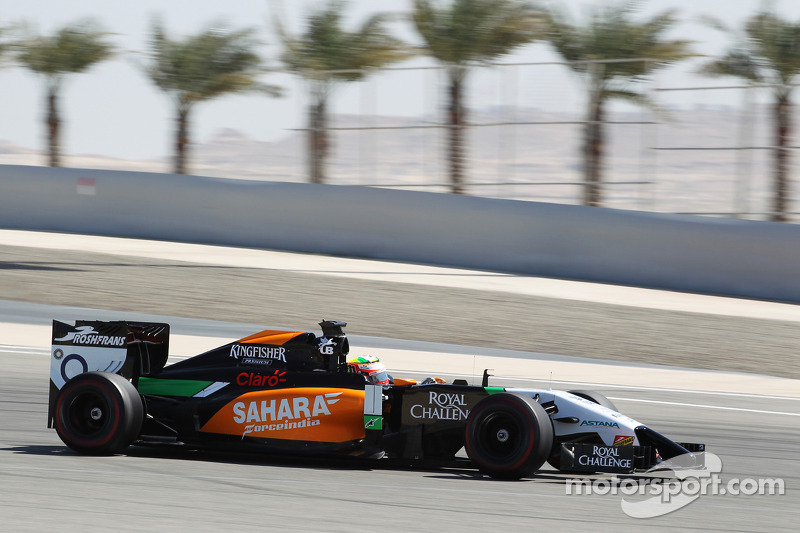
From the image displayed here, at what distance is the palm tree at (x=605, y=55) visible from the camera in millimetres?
18625

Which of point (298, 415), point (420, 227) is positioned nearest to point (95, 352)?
point (298, 415)

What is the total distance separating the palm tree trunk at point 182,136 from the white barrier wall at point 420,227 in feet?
18.3

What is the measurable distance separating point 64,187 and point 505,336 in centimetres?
1153

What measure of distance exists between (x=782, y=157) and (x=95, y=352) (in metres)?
14.6

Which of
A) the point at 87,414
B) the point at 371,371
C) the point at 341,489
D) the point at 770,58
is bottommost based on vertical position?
the point at 341,489

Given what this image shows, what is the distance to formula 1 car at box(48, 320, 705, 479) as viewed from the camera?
6223 millimetres

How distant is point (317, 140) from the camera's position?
21547 millimetres

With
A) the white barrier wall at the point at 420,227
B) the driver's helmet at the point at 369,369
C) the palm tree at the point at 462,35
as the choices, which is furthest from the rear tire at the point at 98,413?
the palm tree at the point at 462,35

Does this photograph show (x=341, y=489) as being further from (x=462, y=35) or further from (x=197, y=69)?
(x=197, y=69)

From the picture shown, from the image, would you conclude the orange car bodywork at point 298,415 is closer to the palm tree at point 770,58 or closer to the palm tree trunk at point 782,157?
the palm tree trunk at point 782,157

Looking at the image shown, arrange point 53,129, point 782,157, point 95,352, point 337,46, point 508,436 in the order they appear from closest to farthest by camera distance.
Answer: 1. point 508,436
2. point 95,352
3. point 782,157
4. point 337,46
5. point 53,129

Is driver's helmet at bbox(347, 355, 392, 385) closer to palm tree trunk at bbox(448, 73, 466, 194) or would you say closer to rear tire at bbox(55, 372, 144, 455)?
rear tire at bbox(55, 372, 144, 455)

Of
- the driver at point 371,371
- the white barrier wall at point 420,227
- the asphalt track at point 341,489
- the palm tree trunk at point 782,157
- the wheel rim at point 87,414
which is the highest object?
the palm tree trunk at point 782,157

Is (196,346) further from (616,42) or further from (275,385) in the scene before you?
(616,42)
